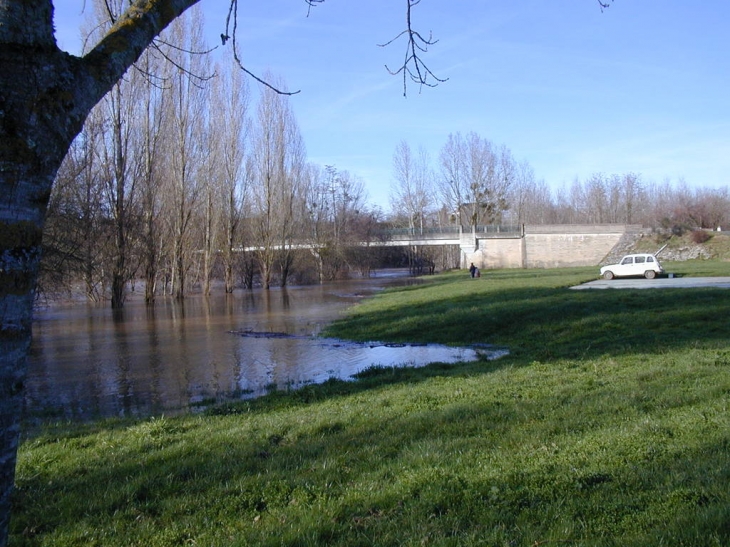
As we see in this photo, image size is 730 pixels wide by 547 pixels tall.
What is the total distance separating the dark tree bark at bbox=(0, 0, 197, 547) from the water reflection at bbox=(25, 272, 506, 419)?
8516 mm

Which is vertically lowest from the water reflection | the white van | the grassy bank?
the water reflection

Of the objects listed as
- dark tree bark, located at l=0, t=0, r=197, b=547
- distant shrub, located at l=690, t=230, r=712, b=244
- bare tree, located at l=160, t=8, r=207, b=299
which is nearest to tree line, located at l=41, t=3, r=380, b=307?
bare tree, located at l=160, t=8, r=207, b=299

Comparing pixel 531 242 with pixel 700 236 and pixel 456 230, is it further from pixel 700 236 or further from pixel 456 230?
pixel 700 236

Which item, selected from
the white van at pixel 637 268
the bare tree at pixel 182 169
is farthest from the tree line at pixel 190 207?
the white van at pixel 637 268

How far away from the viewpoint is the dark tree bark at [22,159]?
198cm

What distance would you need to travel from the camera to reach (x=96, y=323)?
28219mm

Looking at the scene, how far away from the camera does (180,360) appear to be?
1653 centimetres

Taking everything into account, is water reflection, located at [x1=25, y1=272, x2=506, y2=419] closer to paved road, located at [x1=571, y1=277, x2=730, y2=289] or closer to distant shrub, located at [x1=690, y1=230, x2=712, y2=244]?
paved road, located at [x1=571, y1=277, x2=730, y2=289]

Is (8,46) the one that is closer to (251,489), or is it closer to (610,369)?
(251,489)

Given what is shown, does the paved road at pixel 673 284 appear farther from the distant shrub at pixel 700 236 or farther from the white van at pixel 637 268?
the distant shrub at pixel 700 236

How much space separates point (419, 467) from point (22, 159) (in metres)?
3.87

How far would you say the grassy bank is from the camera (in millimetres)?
3705

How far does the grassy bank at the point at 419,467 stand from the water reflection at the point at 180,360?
285 cm

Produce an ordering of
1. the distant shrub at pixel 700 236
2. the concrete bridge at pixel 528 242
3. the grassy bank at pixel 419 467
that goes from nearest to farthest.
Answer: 1. the grassy bank at pixel 419 467
2. the distant shrub at pixel 700 236
3. the concrete bridge at pixel 528 242
